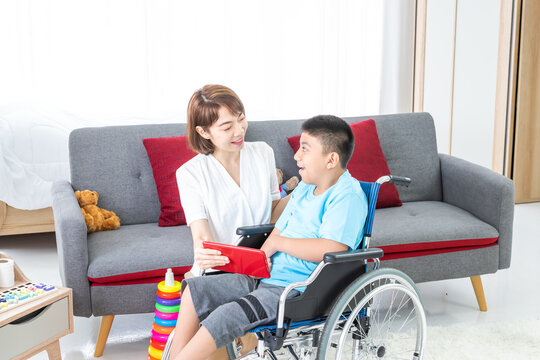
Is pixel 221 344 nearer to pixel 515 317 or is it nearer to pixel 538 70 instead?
pixel 515 317

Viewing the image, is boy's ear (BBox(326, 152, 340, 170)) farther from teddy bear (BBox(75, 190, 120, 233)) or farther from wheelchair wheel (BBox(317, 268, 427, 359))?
teddy bear (BBox(75, 190, 120, 233))

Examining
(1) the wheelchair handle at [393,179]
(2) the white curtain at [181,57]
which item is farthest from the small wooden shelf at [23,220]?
(1) the wheelchair handle at [393,179]

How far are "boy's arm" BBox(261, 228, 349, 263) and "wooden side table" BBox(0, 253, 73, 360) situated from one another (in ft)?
2.37

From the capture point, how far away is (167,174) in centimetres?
253

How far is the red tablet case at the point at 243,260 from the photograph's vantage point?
1.61 metres

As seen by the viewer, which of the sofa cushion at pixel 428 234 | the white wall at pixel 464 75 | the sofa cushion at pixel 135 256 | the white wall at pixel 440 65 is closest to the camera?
the sofa cushion at pixel 135 256

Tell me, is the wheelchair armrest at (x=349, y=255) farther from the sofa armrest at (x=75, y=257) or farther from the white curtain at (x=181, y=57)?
the white curtain at (x=181, y=57)

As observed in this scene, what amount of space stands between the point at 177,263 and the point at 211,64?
8.59ft

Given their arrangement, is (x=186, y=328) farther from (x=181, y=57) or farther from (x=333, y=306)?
(x=181, y=57)

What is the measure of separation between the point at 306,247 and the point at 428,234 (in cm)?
91

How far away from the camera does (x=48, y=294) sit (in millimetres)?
1909

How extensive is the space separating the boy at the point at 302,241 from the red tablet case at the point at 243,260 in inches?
2.5

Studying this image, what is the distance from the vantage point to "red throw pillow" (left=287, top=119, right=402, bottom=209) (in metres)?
2.71

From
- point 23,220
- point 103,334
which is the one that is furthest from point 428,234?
point 23,220
